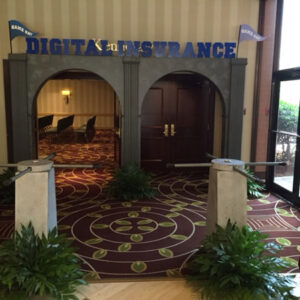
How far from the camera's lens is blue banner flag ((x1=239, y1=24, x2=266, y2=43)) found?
20.5ft

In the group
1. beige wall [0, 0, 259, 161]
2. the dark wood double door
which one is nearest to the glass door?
beige wall [0, 0, 259, 161]

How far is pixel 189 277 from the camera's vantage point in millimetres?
3078

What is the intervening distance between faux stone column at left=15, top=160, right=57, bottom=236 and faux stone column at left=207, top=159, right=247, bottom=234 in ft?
5.37

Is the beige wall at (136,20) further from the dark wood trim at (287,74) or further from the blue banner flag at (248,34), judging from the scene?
the dark wood trim at (287,74)

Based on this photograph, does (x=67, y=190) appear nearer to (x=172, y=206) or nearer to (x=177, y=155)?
(x=172, y=206)

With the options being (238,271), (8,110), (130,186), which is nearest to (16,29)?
(8,110)

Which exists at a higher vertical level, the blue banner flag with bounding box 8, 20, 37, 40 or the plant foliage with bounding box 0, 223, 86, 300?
the blue banner flag with bounding box 8, 20, 37, 40

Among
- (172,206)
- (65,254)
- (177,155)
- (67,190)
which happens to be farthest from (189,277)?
(177,155)

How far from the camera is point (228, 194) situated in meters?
3.26

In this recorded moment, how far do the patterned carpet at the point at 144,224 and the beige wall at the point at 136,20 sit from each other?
76.1 inches

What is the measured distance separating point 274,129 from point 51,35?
14.9 ft

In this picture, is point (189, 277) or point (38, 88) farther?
point (38, 88)

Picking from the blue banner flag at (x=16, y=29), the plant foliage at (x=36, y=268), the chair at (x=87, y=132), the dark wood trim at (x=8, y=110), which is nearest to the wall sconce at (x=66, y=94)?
the chair at (x=87, y=132)

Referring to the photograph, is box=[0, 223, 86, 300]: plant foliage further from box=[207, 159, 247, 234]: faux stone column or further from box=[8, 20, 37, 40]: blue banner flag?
box=[8, 20, 37, 40]: blue banner flag
